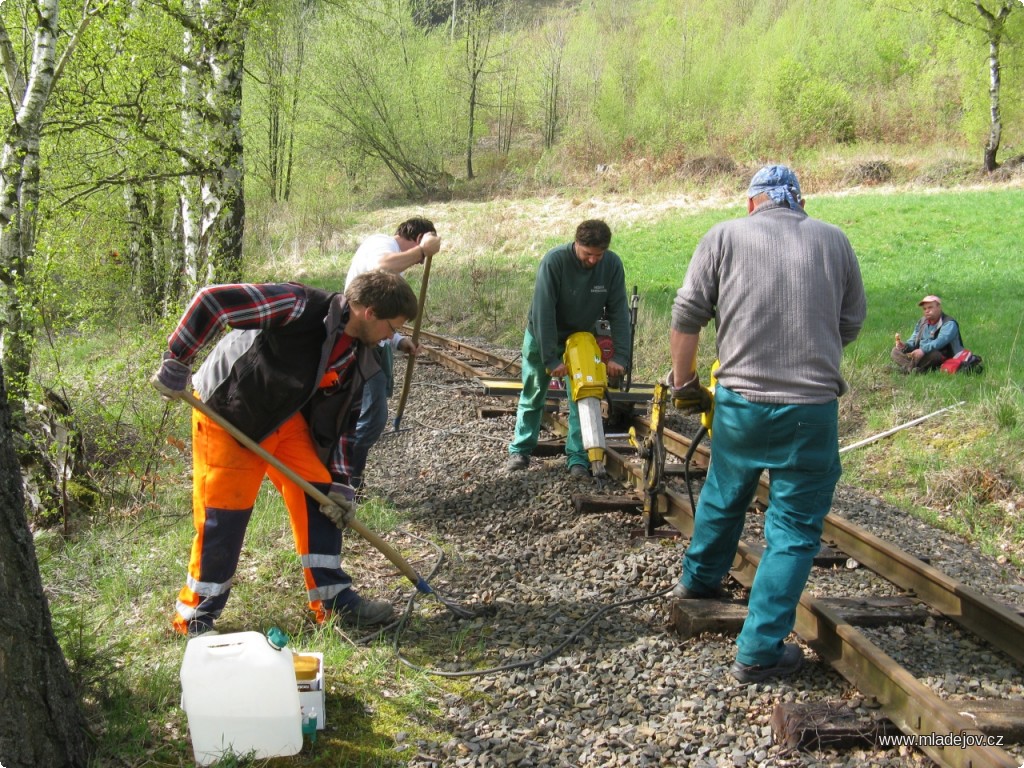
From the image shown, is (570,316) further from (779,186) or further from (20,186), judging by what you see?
(20,186)

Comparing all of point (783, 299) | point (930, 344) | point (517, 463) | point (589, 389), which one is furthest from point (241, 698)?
point (930, 344)

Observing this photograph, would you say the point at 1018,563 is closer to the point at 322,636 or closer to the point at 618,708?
the point at 618,708

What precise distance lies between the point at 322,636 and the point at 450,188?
43.4 m

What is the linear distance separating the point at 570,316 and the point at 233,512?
128 inches

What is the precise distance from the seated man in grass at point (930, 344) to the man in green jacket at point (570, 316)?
15.4ft

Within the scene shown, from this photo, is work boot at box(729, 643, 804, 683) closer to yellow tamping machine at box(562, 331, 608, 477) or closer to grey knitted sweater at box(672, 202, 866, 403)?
grey knitted sweater at box(672, 202, 866, 403)

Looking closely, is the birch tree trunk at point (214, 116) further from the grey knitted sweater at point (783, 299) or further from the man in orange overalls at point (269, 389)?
the grey knitted sweater at point (783, 299)

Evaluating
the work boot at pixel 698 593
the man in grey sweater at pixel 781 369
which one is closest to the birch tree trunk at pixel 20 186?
the work boot at pixel 698 593

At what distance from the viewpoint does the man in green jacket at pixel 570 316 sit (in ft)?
20.2

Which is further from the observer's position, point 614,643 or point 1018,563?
point 1018,563

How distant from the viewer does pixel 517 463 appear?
6.69 m

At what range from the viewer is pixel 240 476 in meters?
3.79

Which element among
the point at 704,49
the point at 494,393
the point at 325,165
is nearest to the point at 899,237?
the point at 494,393
